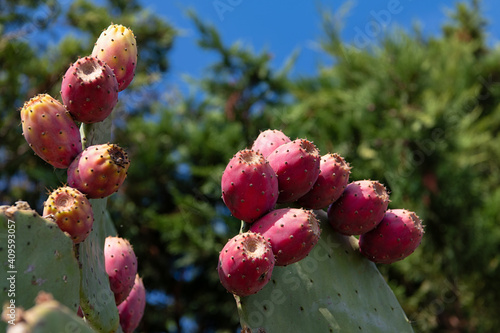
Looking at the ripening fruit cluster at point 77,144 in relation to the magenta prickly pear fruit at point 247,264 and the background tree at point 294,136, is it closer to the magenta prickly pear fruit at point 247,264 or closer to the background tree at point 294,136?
the magenta prickly pear fruit at point 247,264

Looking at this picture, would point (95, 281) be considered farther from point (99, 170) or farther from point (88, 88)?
point (88, 88)

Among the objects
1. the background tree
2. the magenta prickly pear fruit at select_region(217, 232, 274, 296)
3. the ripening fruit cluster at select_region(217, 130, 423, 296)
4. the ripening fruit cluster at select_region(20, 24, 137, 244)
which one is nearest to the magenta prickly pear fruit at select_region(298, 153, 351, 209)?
the ripening fruit cluster at select_region(217, 130, 423, 296)

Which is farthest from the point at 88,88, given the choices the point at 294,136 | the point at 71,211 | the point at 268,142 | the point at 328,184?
the point at 294,136

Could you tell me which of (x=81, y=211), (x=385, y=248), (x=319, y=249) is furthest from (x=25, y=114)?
(x=385, y=248)

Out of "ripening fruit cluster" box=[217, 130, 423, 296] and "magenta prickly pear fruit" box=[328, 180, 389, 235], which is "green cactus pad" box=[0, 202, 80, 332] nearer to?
"ripening fruit cluster" box=[217, 130, 423, 296]

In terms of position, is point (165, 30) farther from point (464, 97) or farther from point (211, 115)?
point (464, 97)

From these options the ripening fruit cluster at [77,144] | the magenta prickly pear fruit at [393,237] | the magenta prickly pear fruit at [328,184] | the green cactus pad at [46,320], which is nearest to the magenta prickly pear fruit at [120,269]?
the ripening fruit cluster at [77,144]
